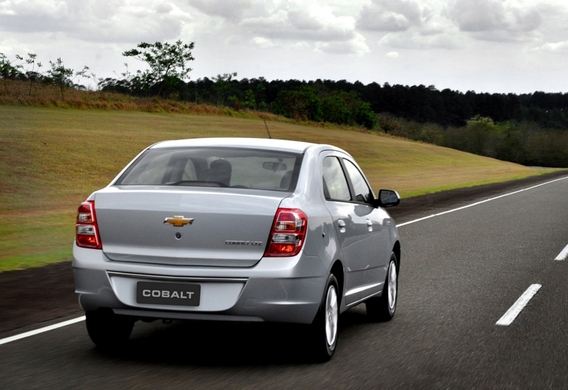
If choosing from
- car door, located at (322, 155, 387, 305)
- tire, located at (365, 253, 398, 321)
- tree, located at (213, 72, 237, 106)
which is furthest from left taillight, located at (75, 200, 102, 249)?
tree, located at (213, 72, 237, 106)

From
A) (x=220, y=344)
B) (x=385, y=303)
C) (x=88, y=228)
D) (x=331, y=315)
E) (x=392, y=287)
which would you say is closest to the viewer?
(x=88, y=228)

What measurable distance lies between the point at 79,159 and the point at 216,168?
33437 millimetres

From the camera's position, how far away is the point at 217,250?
6117 mm

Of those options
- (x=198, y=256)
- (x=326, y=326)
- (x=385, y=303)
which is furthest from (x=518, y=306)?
(x=198, y=256)

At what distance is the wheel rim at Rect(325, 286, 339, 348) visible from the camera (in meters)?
6.59

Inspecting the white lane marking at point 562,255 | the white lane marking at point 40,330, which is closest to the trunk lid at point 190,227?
the white lane marking at point 40,330

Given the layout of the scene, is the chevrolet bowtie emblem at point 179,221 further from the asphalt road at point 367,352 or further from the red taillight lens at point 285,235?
the asphalt road at point 367,352

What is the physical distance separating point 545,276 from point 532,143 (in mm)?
148196

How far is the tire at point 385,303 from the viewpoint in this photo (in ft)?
27.8

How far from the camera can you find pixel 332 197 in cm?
723

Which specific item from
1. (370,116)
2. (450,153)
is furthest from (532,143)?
(450,153)

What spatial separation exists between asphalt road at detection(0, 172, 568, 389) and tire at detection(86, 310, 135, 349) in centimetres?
9

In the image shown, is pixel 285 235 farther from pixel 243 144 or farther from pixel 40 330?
pixel 40 330

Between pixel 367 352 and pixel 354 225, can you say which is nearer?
pixel 367 352
